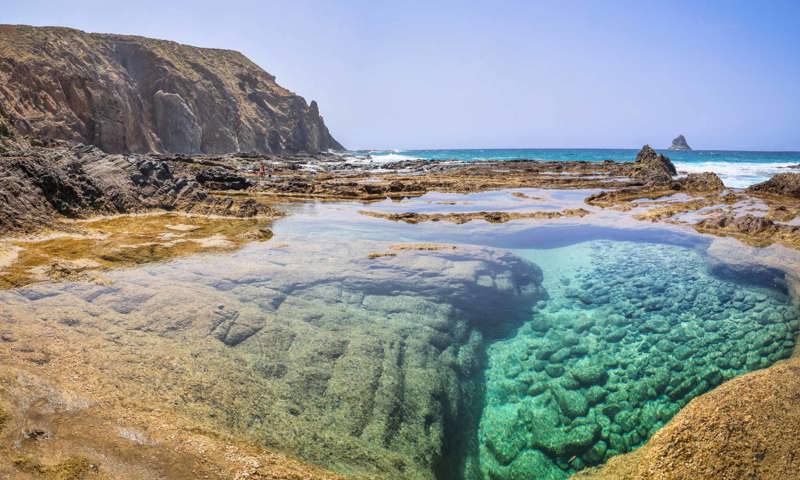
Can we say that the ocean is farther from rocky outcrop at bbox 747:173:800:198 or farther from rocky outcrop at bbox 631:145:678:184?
rocky outcrop at bbox 747:173:800:198

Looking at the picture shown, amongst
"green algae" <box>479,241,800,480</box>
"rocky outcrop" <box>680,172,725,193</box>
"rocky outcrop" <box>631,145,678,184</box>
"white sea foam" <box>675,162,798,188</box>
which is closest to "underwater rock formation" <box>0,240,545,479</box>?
"green algae" <box>479,241,800,480</box>

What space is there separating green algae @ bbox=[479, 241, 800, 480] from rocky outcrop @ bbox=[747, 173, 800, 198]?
1749cm

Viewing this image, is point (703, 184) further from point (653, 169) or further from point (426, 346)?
point (426, 346)

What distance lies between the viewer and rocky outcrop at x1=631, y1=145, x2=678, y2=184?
28312 millimetres

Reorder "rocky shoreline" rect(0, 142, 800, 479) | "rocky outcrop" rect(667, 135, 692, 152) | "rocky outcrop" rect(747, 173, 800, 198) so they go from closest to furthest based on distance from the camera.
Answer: "rocky shoreline" rect(0, 142, 800, 479) → "rocky outcrop" rect(747, 173, 800, 198) → "rocky outcrop" rect(667, 135, 692, 152)

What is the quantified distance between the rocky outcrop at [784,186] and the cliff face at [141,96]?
140ft

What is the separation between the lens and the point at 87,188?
11.6 metres

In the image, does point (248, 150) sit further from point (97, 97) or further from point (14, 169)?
point (14, 169)

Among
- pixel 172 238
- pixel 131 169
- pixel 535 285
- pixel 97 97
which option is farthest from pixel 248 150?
pixel 535 285

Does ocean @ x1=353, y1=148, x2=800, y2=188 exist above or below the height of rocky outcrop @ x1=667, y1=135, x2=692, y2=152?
below

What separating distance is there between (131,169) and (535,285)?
1359cm

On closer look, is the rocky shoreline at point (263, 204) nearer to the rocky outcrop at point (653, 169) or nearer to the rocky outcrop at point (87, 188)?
the rocky outcrop at point (87, 188)

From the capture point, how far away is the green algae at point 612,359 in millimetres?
4818

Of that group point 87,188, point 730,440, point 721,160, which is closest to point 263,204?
point 87,188
